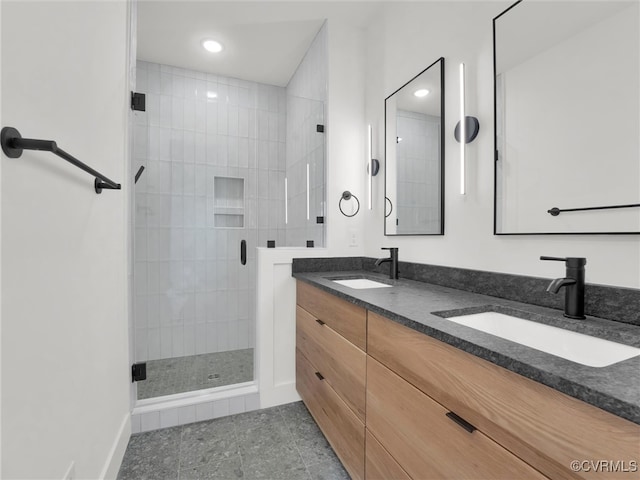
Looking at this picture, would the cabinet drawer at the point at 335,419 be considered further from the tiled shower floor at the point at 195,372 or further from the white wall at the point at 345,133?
the white wall at the point at 345,133

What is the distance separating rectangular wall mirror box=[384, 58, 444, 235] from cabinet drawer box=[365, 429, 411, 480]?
1.02 meters

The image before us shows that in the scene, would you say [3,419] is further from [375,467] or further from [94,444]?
[375,467]

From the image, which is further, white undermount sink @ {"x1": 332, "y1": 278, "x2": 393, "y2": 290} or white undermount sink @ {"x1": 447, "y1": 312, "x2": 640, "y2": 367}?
white undermount sink @ {"x1": 332, "y1": 278, "x2": 393, "y2": 290}

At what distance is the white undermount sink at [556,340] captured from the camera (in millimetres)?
800

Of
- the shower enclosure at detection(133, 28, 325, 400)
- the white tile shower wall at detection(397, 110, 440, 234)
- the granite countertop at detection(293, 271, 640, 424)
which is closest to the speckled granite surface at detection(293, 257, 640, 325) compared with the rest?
the granite countertop at detection(293, 271, 640, 424)

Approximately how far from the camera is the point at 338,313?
4.68 ft

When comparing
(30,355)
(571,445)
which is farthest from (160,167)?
(571,445)

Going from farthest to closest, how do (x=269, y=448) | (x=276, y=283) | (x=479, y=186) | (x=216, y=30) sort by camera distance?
(x=216, y=30) < (x=276, y=283) < (x=269, y=448) < (x=479, y=186)

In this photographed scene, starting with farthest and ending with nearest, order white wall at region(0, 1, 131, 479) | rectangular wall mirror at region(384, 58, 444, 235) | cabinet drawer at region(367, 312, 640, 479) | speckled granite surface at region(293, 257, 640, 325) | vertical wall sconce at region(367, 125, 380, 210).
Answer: vertical wall sconce at region(367, 125, 380, 210)
rectangular wall mirror at region(384, 58, 444, 235)
speckled granite surface at region(293, 257, 640, 325)
white wall at region(0, 1, 131, 479)
cabinet drawer at region(367, 312, 640, 479)

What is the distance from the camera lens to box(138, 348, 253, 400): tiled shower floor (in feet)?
6.49

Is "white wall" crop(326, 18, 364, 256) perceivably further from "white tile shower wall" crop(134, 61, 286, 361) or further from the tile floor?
the tile floor

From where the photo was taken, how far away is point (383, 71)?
82.8 inches

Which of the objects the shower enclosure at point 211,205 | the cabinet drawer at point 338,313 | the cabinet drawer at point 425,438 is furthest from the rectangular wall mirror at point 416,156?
the cabinet drawer at point 425,438

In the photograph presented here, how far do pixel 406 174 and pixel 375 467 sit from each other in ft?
4.88
